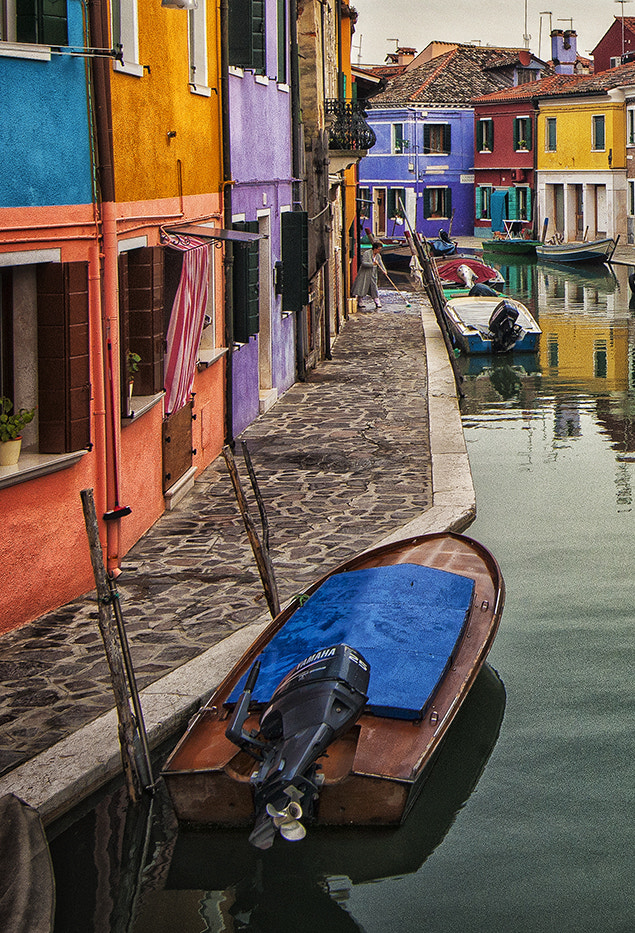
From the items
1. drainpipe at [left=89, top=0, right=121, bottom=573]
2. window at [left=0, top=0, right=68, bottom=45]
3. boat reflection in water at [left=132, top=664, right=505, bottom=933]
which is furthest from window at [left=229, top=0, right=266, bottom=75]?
boat reflection in water at [left=132, top=664, right=505, bottom=933]

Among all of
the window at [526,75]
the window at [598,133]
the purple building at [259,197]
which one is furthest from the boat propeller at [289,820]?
the window at [526,75]

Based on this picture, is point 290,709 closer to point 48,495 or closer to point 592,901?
point 592,901

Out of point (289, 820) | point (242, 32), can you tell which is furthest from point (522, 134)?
point (289, 820)

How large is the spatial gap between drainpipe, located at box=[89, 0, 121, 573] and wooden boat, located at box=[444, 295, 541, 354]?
52.3 ft

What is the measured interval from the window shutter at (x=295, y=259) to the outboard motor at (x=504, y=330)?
25.7 ft

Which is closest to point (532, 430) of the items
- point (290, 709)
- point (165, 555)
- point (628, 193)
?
point (165, 555)

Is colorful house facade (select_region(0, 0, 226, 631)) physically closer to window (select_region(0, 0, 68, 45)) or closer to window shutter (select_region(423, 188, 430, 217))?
window (select_region(0, 0, 68, 45))

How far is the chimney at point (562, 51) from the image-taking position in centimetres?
6950

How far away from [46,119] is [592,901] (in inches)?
229

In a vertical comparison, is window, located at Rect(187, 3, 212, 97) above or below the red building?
below

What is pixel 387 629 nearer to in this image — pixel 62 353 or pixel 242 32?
pixel 62 353

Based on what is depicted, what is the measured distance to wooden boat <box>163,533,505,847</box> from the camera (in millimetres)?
5977

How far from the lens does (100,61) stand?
8891mm

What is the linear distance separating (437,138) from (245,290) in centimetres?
5320
